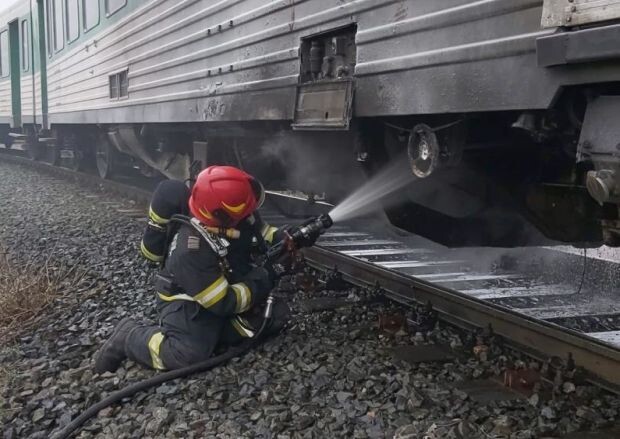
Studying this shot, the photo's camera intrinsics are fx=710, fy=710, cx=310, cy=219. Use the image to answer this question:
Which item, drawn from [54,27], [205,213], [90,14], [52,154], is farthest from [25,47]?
[205,213]

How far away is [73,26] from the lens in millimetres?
10688

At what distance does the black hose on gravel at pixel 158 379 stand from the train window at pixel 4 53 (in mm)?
15071

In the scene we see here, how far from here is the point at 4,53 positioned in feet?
55.9

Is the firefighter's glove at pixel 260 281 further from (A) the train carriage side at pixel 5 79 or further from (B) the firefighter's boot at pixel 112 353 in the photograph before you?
(A) the train carriage side at pixel 5 79

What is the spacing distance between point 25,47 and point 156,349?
Result: 13.1 meters

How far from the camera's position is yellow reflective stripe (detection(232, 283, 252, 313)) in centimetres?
362

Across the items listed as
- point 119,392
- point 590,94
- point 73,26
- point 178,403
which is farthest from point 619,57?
point 73,26

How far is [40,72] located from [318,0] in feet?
34.6

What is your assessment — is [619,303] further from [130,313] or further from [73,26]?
[73,26]

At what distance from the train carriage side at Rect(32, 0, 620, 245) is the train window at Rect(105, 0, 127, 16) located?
0.86 meters

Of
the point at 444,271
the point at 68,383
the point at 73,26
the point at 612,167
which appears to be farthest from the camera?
the point at 73,26

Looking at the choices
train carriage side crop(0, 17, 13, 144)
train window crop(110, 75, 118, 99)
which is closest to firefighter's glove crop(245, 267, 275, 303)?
train window crop(110, 75, 118, 99)

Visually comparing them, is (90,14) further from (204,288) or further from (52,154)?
(204,288)

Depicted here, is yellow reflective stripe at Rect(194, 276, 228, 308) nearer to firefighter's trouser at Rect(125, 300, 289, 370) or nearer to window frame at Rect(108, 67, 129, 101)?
firefighter's trouser at Rect(125, 300, 289, 370)
